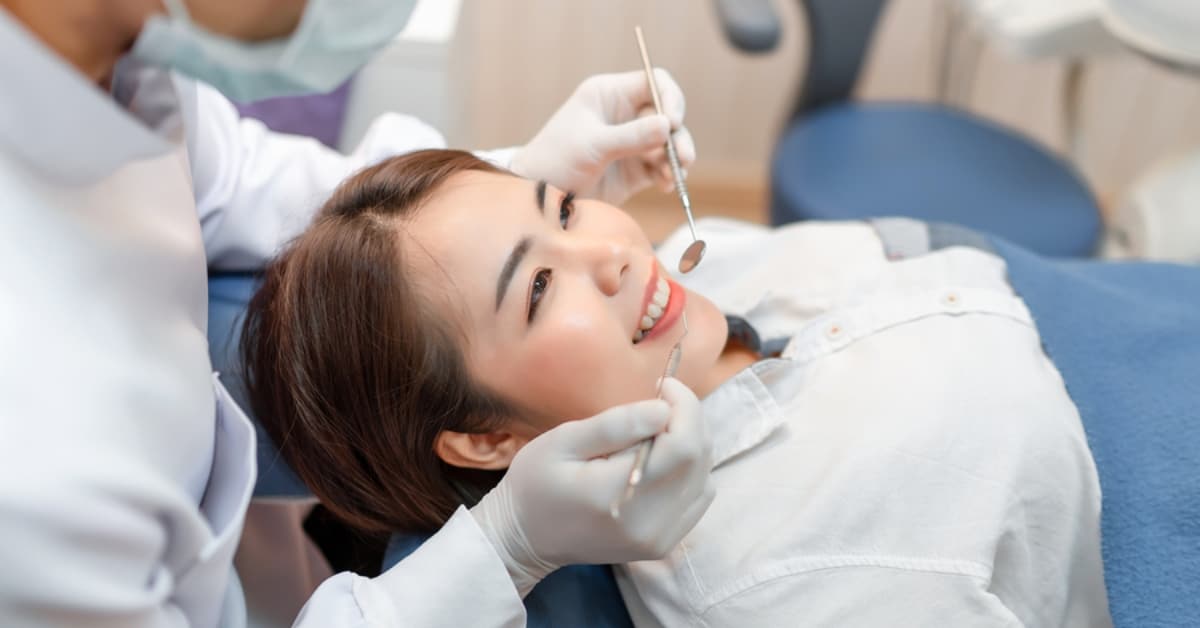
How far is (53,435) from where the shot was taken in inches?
28.4

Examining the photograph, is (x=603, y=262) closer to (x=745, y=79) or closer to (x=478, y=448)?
(x=478, y=448)

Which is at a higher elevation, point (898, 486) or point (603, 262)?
point (603, 262)

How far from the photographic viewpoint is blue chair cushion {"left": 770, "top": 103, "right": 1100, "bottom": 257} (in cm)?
184

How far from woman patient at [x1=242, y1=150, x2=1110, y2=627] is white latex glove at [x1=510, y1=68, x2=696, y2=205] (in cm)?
10

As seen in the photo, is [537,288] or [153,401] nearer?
[153,401]

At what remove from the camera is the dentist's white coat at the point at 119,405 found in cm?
70

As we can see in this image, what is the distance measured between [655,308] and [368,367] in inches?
11.6

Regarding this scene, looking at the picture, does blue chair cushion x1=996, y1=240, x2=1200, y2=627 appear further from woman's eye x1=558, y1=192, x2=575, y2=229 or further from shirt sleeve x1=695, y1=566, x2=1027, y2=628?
woman's eye x1=558, y1=192, x2=575, y2=229

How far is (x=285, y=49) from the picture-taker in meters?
0.75

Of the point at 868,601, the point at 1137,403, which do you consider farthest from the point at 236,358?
the point at 1137,403

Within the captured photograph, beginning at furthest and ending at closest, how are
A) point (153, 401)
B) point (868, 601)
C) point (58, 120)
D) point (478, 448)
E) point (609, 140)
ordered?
1. point (609, 140)
2. point (478, 448)
3. point (868, 601)
4. point (153, 401)
5. point (58, 120)

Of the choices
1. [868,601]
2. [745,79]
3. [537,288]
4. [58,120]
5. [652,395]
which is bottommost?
[745,79]

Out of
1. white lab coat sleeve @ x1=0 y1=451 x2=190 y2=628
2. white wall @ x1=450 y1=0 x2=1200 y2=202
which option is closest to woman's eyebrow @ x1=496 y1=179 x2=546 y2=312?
white lab coat sleeve @ x1=0 y1=451 x2=190 y2=628

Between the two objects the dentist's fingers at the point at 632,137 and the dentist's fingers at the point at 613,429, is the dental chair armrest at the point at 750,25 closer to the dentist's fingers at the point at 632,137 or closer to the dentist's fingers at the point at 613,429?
the dentist's fingers at the point at 632,137
